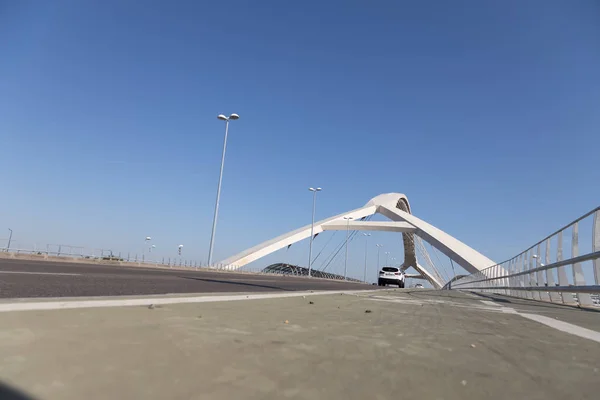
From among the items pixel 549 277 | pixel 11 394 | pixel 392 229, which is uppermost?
pixel 392 229

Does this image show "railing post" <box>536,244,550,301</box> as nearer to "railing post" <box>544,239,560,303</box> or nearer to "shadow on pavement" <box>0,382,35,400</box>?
"railing post" <box>544,239,560,303</box>

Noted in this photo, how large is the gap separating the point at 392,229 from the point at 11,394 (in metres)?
58.6

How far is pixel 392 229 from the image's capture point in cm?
5756

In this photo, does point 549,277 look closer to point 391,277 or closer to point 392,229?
point 391,277

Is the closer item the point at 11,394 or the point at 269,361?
the point at 11,394

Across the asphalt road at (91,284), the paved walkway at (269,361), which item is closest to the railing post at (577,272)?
the paved walkway at (269,361)

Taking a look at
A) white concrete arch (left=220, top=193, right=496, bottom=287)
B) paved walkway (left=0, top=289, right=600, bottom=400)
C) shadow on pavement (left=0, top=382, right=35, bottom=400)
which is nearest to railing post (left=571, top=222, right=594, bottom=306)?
paved walkway (left=0, top=289, right=600, bottom=400)

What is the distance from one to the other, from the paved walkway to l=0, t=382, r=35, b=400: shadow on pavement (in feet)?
0.08

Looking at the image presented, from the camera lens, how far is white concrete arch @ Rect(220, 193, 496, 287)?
146 feet

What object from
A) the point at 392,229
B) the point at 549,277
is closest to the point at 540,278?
the point at 549,277

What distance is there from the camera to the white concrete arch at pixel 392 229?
146 ft

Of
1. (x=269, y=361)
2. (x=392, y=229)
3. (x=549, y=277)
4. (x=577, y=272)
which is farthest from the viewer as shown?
(x=392, y=229)

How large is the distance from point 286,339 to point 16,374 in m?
1.01

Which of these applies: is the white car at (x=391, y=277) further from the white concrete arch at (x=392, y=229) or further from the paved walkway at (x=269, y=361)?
the paved walkway at (x=269, y=361)
